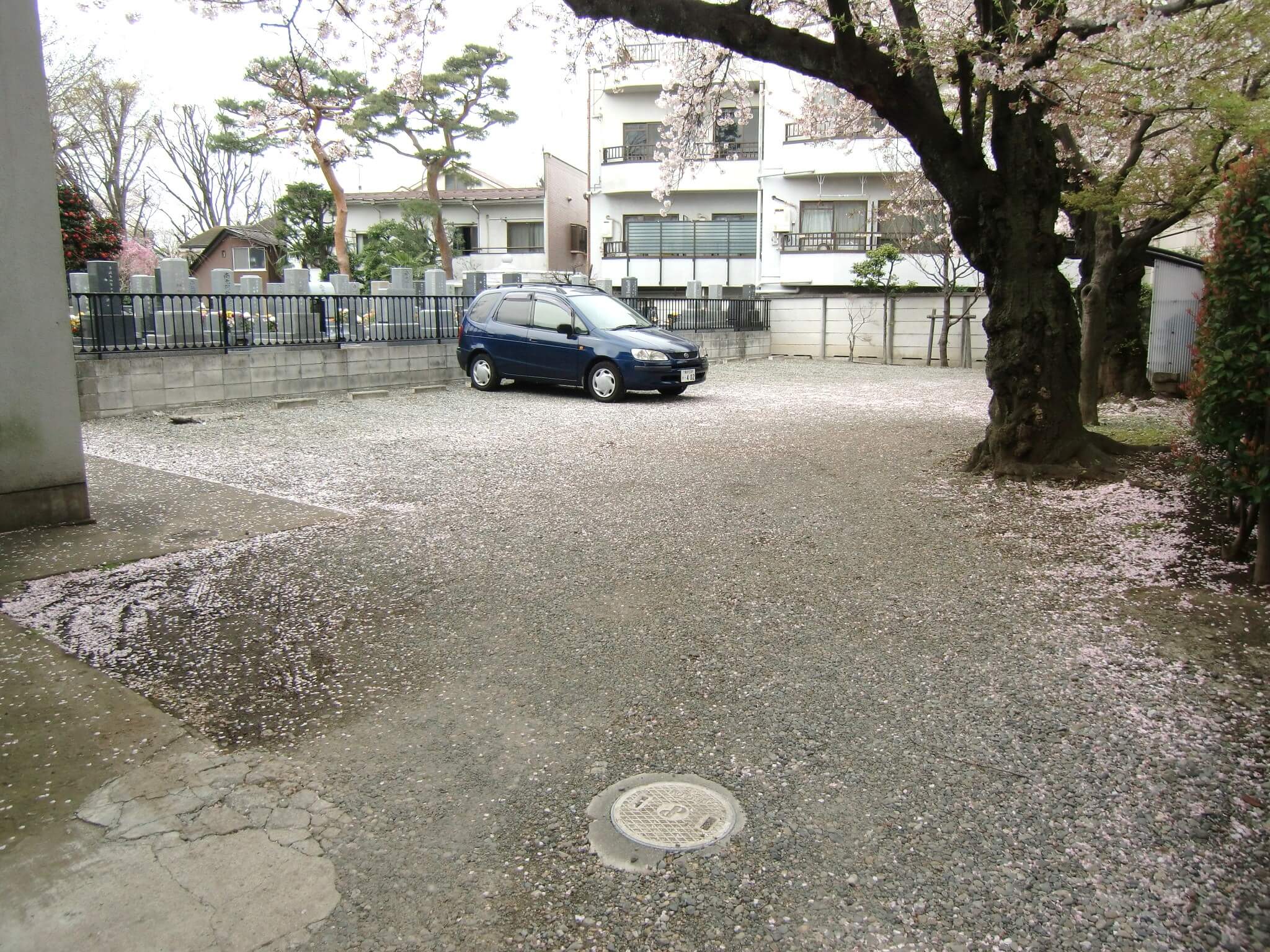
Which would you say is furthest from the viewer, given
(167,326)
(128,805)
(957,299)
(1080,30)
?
(957,299)

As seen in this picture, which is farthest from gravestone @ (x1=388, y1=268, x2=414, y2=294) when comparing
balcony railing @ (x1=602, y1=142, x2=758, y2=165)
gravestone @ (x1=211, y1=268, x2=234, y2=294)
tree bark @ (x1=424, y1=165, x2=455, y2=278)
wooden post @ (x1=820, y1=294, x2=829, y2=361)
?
tree bark @ (x1=424, y1=165, x2=455, y2=278)

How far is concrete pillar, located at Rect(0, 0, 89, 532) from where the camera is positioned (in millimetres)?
5242

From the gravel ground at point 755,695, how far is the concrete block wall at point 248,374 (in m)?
5.36

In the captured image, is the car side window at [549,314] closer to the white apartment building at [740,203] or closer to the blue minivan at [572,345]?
the blue minivan at [572,345]

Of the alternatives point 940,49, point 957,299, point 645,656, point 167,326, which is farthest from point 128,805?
point 957,299

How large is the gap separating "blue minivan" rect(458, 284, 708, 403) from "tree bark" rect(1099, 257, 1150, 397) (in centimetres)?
622

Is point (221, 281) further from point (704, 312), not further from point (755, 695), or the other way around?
point (755, 695)

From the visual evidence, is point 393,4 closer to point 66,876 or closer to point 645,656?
point 645,656

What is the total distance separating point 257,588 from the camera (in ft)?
15.9

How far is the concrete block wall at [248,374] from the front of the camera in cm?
1145

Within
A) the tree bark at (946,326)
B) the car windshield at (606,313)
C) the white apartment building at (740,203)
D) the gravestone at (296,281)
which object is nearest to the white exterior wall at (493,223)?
the white apartment building at (740,203)

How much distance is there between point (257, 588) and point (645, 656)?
2.35 meters

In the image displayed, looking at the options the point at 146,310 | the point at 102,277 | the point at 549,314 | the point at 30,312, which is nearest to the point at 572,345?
the point at 549,314

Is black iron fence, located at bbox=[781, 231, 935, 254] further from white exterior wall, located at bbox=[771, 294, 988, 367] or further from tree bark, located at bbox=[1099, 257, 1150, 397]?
tree bark, located at bbox=[1099, 257, 1150, 397]
